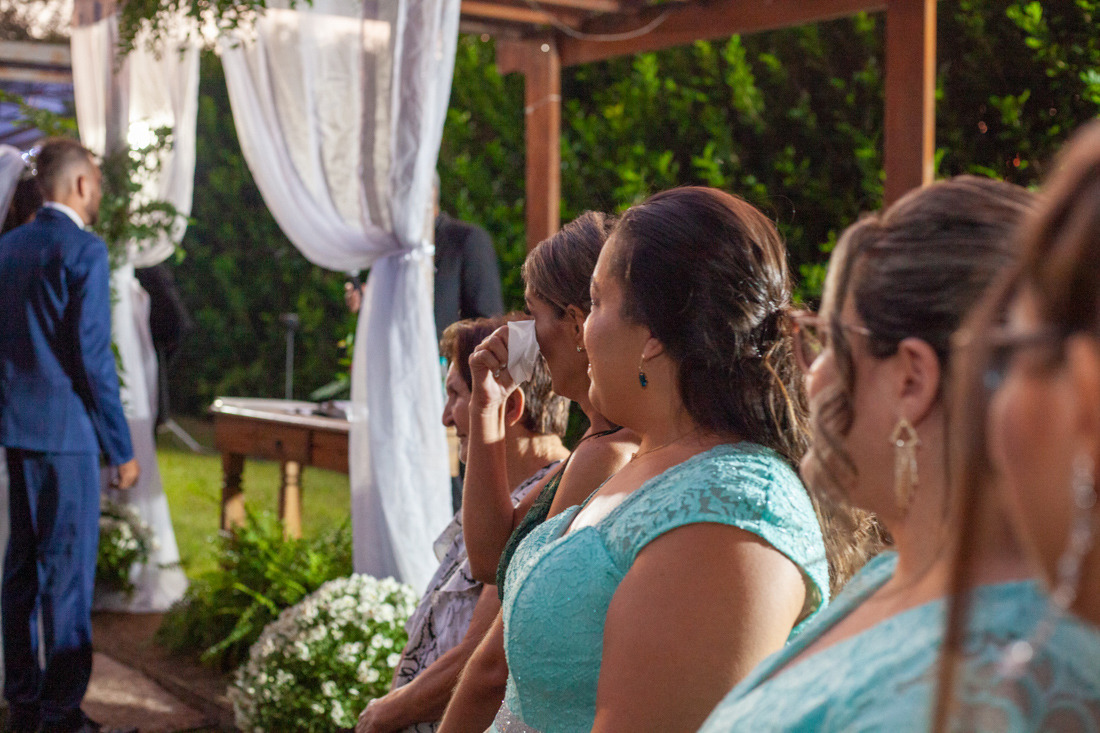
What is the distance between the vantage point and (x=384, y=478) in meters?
3.62

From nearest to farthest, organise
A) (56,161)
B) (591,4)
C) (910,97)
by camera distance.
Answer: (910,97) < (56,161) < (591,4)

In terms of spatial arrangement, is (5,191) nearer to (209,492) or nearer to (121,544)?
(121,544)

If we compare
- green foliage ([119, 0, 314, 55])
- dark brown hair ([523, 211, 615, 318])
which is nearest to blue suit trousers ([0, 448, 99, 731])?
green foliage ([119, 0, 314, 55])

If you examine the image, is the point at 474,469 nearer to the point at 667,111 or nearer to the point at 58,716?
the point at 58,716

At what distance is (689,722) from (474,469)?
98 cm

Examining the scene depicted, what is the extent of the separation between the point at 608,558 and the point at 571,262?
75cm

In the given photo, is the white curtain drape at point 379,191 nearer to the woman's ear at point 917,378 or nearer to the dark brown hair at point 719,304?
the dark brown hair at point 719,304

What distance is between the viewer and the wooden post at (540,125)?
5.43m

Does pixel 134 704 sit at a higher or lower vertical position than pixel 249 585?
lower

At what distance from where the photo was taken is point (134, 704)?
13.5 feet

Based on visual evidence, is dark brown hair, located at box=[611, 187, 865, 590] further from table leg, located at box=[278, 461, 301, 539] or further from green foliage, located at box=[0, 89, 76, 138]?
green foliage, located at box=[0, 89, 76, 138]

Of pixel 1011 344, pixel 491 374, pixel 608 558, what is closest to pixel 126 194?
pixel 491 374

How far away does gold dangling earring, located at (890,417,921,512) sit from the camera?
0.96 metres

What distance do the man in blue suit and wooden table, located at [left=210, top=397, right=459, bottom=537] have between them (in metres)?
0.98
